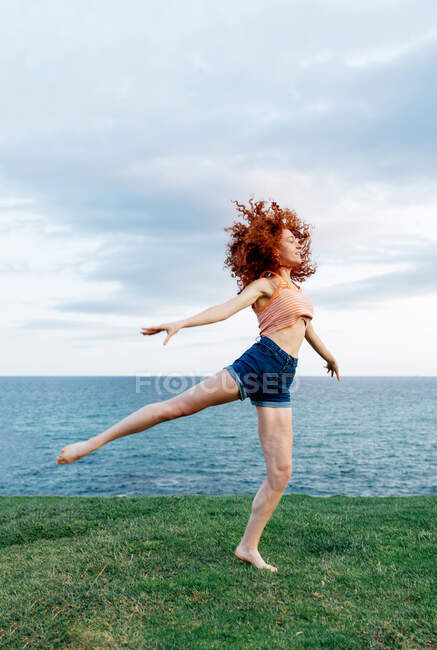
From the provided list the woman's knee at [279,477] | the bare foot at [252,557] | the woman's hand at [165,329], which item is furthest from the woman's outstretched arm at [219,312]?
the bare foot at [252,557]

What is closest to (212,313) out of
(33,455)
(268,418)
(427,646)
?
(268,418)

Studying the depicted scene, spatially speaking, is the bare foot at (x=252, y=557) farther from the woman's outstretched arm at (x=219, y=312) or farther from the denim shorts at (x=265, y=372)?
the woman's outstretched arm at (x=219, y=312)

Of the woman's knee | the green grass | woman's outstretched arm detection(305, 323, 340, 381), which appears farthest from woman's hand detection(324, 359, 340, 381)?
the green grass

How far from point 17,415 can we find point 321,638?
303 feet

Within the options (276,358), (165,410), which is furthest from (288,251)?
(165,410)

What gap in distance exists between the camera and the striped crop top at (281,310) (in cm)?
432

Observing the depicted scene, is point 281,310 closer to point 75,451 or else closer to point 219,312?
point 219,312

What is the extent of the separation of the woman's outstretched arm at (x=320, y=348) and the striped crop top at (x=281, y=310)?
354 mm

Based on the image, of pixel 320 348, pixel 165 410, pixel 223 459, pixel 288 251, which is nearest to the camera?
pixel 165 410

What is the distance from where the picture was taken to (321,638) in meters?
3.34

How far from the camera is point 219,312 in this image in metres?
3.91

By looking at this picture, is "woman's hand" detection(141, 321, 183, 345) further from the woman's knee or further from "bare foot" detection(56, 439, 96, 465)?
the woman's knee

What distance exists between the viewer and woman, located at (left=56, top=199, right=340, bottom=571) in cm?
385

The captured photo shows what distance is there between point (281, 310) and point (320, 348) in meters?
0.98
